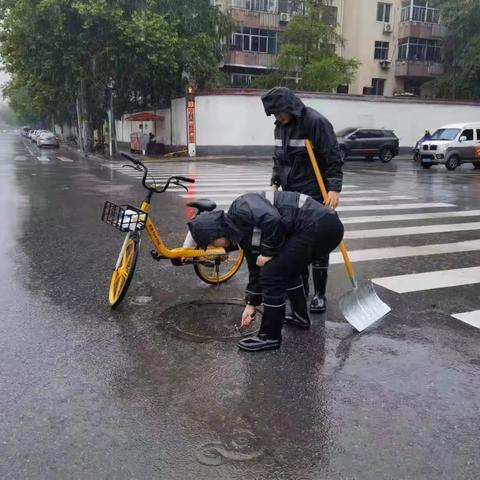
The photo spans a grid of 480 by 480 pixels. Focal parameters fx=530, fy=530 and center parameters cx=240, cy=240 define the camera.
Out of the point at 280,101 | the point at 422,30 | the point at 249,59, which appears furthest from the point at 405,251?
the point at 422,30

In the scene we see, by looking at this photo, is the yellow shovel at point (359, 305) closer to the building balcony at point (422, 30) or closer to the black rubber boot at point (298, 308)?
the black rubber boot at point (298, 308)

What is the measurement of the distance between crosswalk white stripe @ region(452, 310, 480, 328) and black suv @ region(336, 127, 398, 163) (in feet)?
69.3

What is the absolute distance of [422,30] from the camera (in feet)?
136

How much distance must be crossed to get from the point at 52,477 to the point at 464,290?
14.4 ft

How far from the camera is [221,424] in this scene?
2.95 metres

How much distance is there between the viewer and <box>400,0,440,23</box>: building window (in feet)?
134

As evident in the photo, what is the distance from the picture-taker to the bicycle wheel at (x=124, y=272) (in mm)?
4664

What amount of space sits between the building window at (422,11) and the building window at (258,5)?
10527 millimetres

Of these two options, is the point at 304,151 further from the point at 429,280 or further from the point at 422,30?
the point at 422,30

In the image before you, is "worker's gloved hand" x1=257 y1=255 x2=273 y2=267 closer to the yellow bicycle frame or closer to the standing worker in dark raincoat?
the standing worker in dark raincoat

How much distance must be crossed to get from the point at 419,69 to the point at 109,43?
2719 centimetres

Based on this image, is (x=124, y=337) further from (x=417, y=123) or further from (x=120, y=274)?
(x=417, y=123)

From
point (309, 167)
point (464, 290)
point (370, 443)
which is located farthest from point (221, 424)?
point (464, 290)

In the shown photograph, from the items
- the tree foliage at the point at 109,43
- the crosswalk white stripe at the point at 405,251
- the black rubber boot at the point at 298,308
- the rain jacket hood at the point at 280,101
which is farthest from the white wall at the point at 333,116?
the black rubber boot at the point at 298,308
